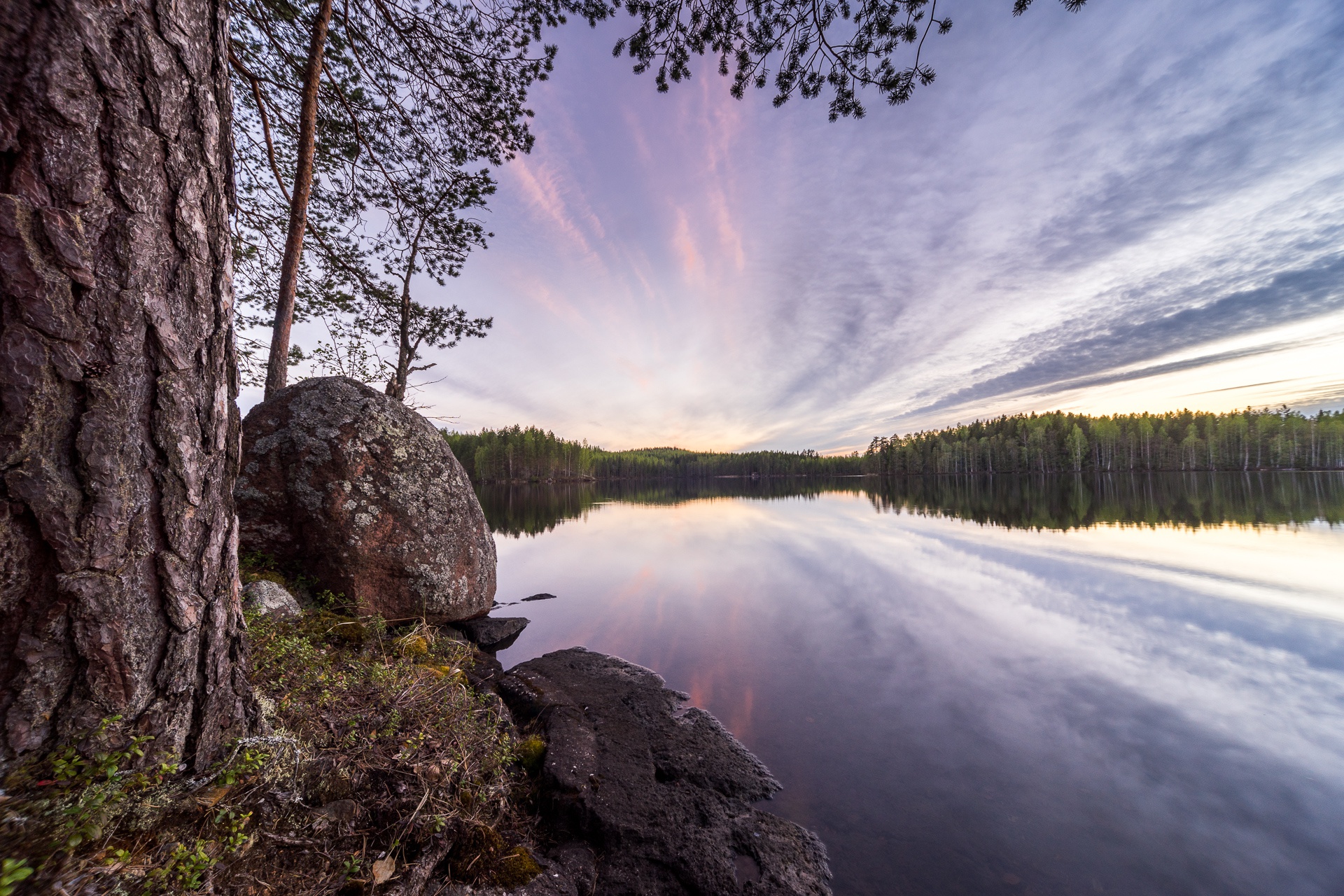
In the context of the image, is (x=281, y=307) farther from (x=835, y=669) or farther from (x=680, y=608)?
(x=835, y=669)

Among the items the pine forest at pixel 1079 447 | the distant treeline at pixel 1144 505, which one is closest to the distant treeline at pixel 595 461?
the pine forest at pixel 1079 447

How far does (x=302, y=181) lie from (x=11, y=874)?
735cm

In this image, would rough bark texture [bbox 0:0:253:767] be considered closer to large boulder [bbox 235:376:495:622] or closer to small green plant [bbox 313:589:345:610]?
small green plant [bbox 313:589:345:610]

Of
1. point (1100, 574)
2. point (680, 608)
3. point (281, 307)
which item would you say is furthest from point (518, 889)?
point (1100, 574)

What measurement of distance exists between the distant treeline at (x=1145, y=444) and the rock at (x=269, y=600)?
336 ft

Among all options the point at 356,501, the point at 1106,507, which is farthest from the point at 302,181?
the point at 1106,507

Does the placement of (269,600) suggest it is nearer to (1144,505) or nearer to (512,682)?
(512,682)

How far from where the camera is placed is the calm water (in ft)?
10.0

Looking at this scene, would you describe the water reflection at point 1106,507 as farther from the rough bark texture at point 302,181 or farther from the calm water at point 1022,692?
the rough bark texture at point 302,181

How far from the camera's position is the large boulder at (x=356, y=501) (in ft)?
16.5

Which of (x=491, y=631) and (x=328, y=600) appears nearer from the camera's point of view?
(x=328, y=600)

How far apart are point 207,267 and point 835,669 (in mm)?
6824

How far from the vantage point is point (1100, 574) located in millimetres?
9836

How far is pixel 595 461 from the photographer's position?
107 metres
